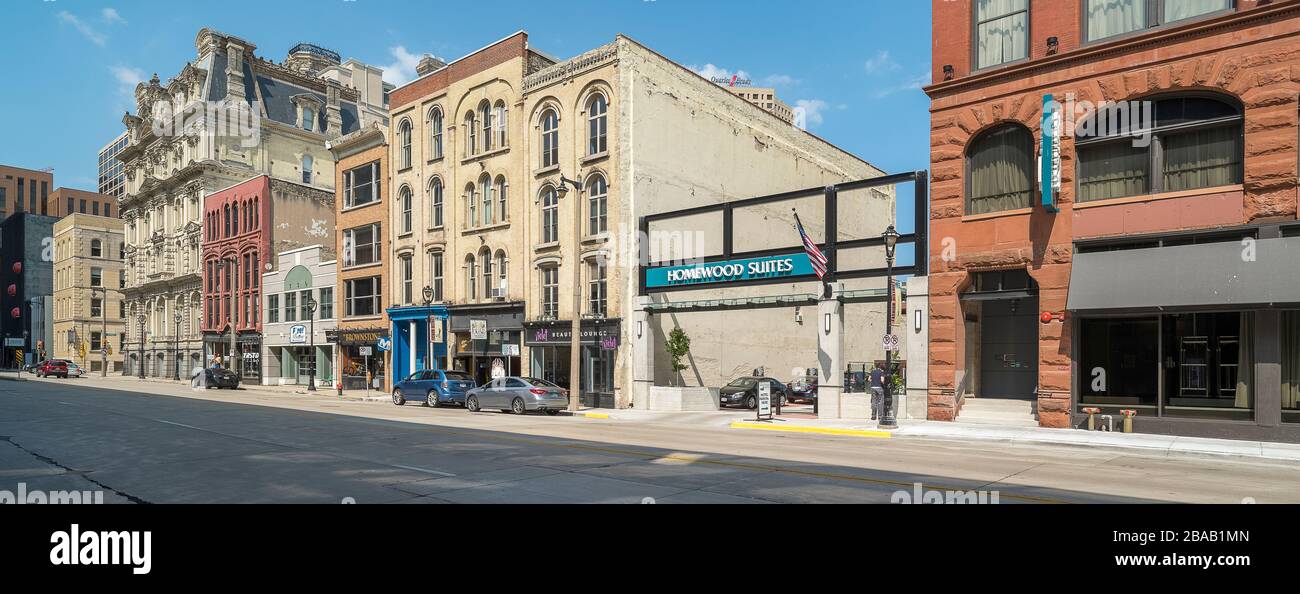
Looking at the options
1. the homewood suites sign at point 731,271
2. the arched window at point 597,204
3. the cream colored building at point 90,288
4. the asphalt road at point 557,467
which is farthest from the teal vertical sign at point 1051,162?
the cream colored building at point 90,288

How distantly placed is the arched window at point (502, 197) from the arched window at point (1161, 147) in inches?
968

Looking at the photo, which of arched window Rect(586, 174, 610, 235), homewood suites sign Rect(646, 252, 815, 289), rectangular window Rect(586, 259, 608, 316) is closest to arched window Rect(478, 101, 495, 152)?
arched window Rect(586, 174, 610, 235)

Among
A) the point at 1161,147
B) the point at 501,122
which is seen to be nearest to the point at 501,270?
the point at 501,122

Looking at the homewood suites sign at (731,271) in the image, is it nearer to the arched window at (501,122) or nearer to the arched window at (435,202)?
the arched window at (501,122)

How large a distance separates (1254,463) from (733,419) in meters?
13.8

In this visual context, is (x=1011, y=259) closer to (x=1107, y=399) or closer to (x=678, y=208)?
(x=1107, y=399)

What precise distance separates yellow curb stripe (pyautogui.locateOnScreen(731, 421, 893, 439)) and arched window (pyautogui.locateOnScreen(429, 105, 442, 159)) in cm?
2524

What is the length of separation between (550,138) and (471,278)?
863 cm

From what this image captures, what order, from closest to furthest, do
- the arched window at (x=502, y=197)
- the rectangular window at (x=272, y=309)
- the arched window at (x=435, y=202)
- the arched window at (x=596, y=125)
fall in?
the arched window at (x=596, y=125), the arched window at (x=502, y=197), the arched window at (x=435, y=202), the rectangular window at (x=272, y=309)

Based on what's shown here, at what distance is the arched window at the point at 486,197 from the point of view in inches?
1478

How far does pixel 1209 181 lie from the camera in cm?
1909

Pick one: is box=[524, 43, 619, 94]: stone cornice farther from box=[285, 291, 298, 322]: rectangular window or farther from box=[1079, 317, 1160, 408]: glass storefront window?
box=[285, 291, 298, 322]: rectangular window
